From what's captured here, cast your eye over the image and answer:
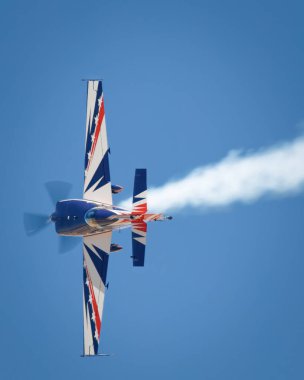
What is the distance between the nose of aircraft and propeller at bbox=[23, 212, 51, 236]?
8.89ft

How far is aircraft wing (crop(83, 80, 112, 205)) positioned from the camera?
49.0 m

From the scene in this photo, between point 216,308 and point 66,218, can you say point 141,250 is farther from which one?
point 216,308

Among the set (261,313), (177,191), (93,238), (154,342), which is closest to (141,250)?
(93,238)

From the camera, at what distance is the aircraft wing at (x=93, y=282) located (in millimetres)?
49188

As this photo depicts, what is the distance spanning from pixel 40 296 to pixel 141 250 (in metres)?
56.8

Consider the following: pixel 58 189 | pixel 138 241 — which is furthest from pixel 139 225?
pixel 58 189

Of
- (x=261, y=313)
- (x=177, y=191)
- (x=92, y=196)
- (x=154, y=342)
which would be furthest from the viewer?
(x=154, y=342)

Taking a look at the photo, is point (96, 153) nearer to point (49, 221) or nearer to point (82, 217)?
point (82, 217)

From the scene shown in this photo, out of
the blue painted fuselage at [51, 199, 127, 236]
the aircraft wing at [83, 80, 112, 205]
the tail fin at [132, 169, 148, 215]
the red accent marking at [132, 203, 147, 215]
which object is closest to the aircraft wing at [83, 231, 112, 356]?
the blue painted fuselage at [51, 199, 127, 236]

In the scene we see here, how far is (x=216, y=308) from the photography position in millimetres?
126000

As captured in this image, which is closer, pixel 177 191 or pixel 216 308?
pixel 177 191

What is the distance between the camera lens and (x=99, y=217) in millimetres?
47500

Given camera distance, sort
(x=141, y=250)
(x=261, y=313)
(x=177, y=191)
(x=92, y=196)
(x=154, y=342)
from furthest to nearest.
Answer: (x=154, y=342) < (x=261, y=313) < (x=177, y=191) < (x=92, y=196) < (x=141, y=250)

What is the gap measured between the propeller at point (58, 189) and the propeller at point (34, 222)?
1325mm
